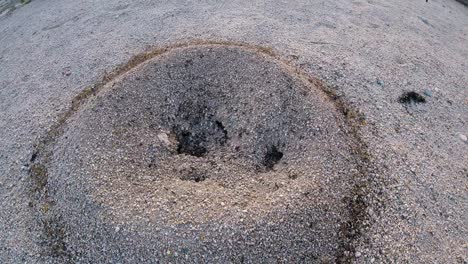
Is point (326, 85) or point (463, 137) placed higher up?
point (326, 85)

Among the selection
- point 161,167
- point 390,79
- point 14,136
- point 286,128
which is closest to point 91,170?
point 161,167

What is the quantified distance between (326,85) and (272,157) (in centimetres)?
330

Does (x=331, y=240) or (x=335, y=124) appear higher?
(x=335, y=124)

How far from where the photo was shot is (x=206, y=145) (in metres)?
10.5

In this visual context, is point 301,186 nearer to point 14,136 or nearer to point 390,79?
point 390,79

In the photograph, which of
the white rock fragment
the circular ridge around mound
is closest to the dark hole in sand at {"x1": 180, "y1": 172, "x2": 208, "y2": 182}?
the circular ridge around mound

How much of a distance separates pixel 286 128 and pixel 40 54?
413 inches

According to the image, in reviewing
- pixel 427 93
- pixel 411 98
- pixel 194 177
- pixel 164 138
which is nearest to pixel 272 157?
pixel 194 177

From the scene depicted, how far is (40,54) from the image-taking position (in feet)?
48.6

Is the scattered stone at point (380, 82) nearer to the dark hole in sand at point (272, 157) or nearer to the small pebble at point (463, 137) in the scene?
the small pebble at point (463, 137)

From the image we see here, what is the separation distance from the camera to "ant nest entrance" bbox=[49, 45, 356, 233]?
28.2ft

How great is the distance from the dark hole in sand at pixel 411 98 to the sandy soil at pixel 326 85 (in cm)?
4

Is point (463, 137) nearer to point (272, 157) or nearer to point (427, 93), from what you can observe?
point (427, 93)

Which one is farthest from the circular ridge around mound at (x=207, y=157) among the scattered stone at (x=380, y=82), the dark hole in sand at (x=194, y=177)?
the scattered stone at (x=380, y=82)
